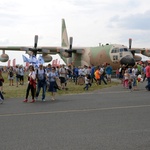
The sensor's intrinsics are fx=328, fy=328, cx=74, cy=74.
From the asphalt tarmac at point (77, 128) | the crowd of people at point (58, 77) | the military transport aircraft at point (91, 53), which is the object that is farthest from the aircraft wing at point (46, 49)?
the asphalt tarmac at point (77, 128)

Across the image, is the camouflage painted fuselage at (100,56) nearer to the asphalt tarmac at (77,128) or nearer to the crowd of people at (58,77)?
the crowd of people at (58,77)

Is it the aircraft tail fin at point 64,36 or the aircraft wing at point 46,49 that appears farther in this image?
the aircraft tail fin at point 64,36

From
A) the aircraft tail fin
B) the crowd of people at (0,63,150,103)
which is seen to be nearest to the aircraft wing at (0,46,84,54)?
the aircraft tail fin

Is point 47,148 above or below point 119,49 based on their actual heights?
below

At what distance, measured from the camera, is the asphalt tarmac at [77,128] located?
21.6ft

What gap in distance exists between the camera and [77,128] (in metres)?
8.30

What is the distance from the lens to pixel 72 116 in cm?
1030

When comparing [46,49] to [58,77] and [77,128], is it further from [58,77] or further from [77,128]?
[77,128]

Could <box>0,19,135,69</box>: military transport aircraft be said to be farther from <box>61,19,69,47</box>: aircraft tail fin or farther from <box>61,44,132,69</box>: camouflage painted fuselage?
<box>61,19,69,47</box>: aircraft tail fin

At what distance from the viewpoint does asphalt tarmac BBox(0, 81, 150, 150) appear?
6.58 m

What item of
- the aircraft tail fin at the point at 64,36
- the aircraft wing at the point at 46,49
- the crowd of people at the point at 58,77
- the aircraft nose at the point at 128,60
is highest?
the aircraft tail fin at the point at 64,36

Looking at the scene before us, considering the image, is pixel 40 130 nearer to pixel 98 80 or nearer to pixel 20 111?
pixel 20 111

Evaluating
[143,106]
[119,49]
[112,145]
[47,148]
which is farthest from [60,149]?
[119,49]

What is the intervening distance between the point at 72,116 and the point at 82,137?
304 cm
